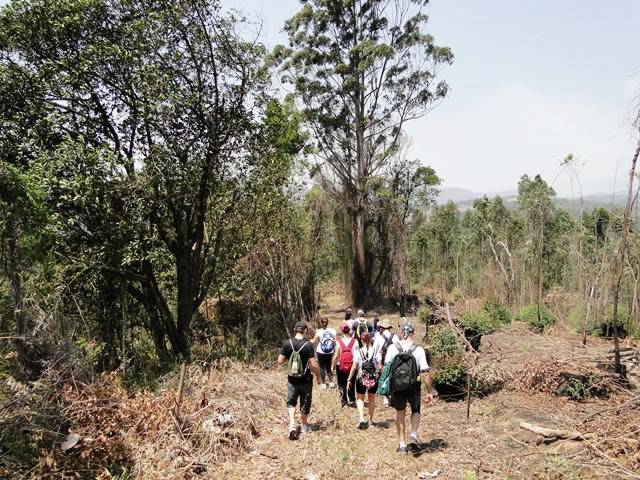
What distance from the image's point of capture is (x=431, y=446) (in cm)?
599

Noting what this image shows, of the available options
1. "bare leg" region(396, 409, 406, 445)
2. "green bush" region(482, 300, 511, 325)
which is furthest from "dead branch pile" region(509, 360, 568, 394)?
"green bush" region(482, 300, 511, 325)

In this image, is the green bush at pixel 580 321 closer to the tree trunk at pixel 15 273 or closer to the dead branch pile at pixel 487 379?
the dead branch pile at pixel 487 379

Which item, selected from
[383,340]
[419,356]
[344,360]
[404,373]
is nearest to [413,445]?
[404,373]

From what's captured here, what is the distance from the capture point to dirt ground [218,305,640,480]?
5.00m

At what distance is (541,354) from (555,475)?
4.06 metres

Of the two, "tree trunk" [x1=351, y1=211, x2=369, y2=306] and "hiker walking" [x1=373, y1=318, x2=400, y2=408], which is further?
"tree trunk" [x1=351, y1=211, x2=369, y2=306]

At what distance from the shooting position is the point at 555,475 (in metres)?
4.75

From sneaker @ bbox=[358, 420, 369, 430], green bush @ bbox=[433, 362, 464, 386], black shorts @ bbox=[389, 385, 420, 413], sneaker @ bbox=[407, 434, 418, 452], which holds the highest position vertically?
black shorts @ bbox=[389, 385, 420, 413]

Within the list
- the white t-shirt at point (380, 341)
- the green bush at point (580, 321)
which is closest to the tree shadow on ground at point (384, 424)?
the white t-shirt at point (380, 341)

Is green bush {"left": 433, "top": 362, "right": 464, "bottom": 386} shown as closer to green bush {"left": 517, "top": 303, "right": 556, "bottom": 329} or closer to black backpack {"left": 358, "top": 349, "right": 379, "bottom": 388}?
black backpack {"left": 358, "top": 349, "right": 379, "bottom": 388}

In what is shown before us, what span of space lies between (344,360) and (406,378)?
221 cm

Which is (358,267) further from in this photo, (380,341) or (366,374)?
(366,374)

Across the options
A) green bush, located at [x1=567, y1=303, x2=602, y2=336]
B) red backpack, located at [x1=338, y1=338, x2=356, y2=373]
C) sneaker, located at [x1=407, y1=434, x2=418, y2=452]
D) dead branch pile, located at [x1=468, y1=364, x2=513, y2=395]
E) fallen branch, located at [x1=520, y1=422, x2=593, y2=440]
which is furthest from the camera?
green bush, located at [x1=567, y1=303, x2=602, y2=336]

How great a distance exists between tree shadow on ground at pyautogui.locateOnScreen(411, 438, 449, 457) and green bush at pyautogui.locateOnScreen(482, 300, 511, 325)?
6.74 metres
